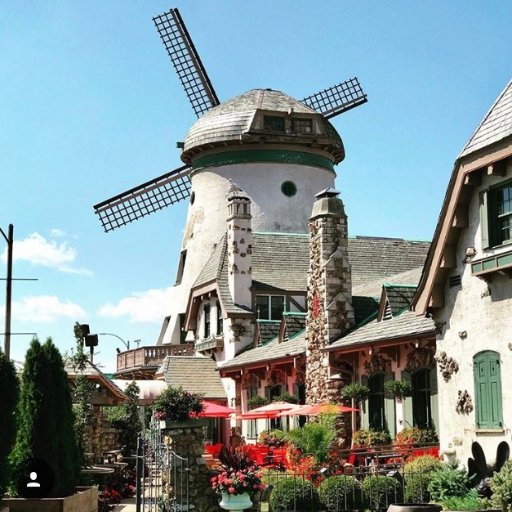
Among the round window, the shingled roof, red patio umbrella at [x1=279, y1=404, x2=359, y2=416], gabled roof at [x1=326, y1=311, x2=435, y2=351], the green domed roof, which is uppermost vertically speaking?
the green domed roof

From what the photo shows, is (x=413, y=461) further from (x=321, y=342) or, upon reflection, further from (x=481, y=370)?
(x=321, y=342)

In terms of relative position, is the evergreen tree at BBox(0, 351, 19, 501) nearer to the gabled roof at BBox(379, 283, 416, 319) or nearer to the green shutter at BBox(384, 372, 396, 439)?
the green shutter at BBox(384, 372, 396, 439)

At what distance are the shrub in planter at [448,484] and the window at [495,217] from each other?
466cm

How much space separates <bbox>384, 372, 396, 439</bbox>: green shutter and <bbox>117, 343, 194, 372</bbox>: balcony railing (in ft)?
65.6

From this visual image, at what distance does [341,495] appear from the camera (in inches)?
783

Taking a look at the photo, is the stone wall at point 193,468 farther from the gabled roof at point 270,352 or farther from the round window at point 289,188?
the round window at point 289,188

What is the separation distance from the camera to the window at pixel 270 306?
41844 millimetres

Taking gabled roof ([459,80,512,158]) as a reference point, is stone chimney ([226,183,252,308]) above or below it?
above

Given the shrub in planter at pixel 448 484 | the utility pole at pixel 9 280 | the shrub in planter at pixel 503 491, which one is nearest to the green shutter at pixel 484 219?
the shrub in planter at pixel 448 484

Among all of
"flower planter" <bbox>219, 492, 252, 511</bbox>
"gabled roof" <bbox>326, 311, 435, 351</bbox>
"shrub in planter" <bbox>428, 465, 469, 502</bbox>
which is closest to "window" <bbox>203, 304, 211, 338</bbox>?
"gabled roof" <bbox>326, 311, 435, 351</bbox>

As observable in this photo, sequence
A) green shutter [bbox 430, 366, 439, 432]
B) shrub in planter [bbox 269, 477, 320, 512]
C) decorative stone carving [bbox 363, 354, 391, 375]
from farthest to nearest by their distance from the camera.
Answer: decorative stone carving [bbox 363, 354, 391, 375], green shutter [bbox 430, 366, 439, 432], shrub in planter [bbox 269, 477, 320, 512]

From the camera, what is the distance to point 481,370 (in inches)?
804

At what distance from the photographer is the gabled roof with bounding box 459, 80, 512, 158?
1961cm

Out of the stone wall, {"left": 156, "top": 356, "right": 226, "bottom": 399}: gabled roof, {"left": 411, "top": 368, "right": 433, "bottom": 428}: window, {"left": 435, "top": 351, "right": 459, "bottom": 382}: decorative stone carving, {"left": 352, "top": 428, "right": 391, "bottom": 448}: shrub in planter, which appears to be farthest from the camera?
{"left": 156, "top": 356, "right": 226, "bottom": 399}: gabled roof
